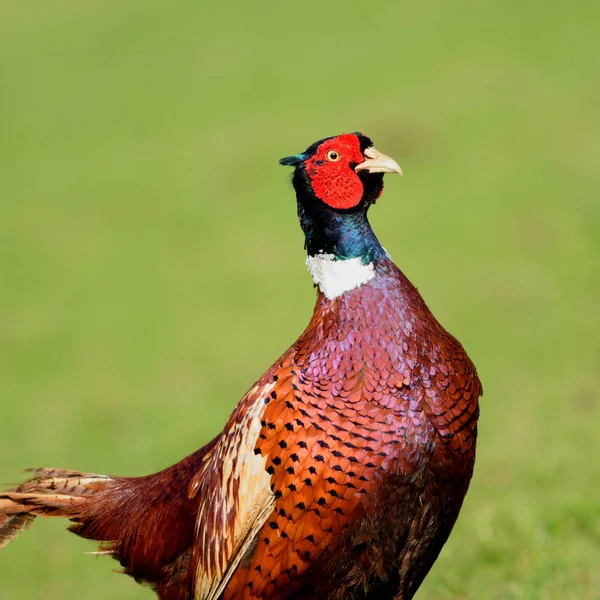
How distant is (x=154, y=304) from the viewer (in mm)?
9281

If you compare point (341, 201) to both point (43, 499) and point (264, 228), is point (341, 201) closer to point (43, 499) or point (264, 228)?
point (43, 499)

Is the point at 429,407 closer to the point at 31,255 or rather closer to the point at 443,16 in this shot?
the point at 31,255

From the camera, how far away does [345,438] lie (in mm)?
3264

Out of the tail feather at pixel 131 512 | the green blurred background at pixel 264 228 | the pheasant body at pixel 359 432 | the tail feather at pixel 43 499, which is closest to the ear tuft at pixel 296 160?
the pheasant body at pixel 359 432

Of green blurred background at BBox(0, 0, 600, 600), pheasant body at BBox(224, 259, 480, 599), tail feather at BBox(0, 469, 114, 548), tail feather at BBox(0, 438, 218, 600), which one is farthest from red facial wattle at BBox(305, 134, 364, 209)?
green blurred background at BBox(0, 0, 600, 600)

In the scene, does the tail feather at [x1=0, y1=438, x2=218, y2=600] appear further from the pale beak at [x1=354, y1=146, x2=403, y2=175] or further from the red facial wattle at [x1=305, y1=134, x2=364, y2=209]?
Result: the pale beak at [x1=354, y1=146, x2=403, y2=175]

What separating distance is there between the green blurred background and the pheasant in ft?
4.55

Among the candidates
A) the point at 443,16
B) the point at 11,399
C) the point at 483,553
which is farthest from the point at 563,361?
the point at 443,16

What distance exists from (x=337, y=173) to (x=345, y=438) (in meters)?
0.81

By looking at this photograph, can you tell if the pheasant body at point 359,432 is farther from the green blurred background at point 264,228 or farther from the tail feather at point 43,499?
the green blurred background at point 264,228

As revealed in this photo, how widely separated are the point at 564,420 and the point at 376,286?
12.8 ft

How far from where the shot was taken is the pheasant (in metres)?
3.28

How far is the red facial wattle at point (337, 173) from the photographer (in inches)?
135

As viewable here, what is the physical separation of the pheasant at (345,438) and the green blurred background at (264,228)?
139cm
